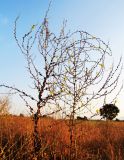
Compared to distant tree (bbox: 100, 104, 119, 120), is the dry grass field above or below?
below

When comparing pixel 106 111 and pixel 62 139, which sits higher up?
pixel 106 111

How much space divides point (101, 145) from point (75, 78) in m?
4.04

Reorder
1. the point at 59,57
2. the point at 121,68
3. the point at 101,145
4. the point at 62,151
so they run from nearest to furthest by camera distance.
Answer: the point at 59,57
the point at 121,68
the point at 62,151
the point at 101,145

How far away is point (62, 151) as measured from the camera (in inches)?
324

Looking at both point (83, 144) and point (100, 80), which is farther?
point (83, 144)

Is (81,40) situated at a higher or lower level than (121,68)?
higher

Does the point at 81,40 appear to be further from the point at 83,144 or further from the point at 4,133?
the point at 4,133

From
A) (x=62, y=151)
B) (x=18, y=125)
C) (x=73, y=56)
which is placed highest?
(x=73, y=56)

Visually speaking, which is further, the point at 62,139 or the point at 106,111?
the point at 62,139

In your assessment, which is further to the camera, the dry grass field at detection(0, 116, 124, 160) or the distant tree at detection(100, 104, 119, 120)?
the dry grass field at detection(0, 116, 124, 160)

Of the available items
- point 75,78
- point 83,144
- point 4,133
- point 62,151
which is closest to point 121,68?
point 75,78

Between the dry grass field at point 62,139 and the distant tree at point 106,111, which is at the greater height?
the distant tree at point 106,111

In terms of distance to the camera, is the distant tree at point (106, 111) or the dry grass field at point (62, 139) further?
the dry grass field at point (62, 139)

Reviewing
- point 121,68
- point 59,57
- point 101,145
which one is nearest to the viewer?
point 59,57
